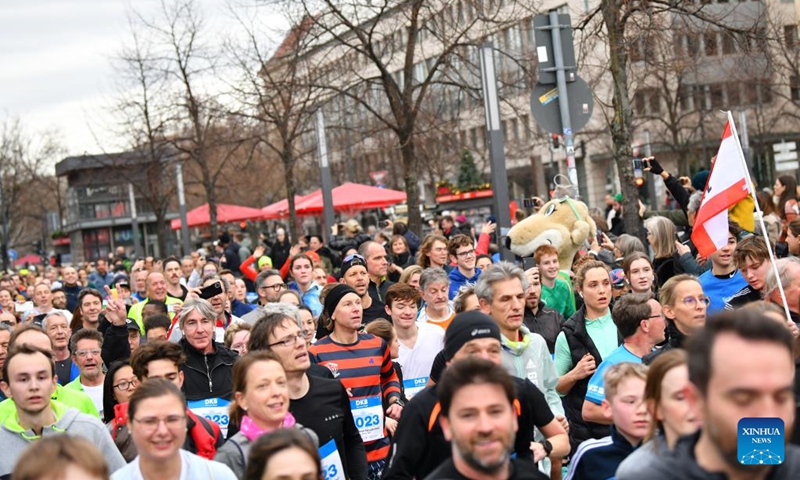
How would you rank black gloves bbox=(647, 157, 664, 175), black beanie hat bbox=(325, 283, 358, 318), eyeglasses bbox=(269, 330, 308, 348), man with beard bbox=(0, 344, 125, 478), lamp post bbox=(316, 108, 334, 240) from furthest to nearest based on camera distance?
lamp post bbox=(316, 108, 334, 240) < black gloves bbox=(647, 157, 664, 175) < black beanie hat bbox=(325, 283, 358, 318) < eyeglasses bbox=(269, 330, 308, 348) < man with beard bbox=(0, 344, 125, 478)

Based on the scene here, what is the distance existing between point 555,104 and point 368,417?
490 centimetres

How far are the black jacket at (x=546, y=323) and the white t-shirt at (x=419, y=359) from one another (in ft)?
2.54

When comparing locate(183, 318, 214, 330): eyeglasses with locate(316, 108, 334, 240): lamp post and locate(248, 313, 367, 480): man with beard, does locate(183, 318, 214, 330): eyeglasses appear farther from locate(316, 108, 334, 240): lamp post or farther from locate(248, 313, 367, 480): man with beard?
locate(316, 108, 334, 240): lamp post

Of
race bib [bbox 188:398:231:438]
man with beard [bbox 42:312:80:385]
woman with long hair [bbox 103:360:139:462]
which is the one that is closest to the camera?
woman with long hair [bbox 103:360:139:462]

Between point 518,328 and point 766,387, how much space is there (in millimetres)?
4619

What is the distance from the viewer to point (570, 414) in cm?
788

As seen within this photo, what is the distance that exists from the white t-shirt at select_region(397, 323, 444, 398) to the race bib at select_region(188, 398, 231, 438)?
4.87 ft

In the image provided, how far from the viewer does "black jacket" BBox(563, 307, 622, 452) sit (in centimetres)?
754

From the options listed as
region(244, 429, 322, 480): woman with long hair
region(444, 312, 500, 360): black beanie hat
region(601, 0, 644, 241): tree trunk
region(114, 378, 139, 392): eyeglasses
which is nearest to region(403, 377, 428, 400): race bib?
region(114, 378, 139, 392): eyeglasses

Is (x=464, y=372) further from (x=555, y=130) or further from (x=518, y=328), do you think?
(x=555, y=130)

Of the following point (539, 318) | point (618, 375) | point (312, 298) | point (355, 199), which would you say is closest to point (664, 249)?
point (539, 318)

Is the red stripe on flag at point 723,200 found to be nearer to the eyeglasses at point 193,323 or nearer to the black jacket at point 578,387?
the black jacket at point 578,387

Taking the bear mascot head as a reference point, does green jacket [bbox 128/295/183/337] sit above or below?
below

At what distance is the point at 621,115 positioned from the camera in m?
15.1
